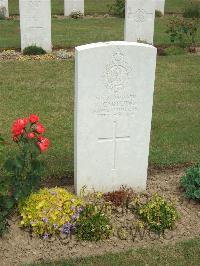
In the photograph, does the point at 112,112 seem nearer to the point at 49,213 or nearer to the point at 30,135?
the point at 30,135

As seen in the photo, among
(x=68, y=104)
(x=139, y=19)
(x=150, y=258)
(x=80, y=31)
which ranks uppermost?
(x=139, y=19)

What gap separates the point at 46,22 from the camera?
41.1 ft

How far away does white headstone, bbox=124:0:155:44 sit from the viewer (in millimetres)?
13234

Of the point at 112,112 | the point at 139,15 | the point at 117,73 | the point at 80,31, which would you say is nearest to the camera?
the point at 117,73

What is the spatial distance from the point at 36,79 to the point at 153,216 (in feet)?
19.9

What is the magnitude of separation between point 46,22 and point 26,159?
846cm

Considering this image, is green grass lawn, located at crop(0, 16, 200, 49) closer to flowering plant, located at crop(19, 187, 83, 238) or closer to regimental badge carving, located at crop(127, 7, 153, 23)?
regimental badge carving, located at crop(127, 7, 153, 23)

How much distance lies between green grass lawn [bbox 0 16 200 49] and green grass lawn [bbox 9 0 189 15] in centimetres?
A: 222

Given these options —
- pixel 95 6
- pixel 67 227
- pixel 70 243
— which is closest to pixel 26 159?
pixel 67 227

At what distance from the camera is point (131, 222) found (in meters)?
5.11

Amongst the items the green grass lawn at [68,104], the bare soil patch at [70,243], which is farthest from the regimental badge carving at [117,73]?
the green grass lawn at [68,104]

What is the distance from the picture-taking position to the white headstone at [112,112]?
16.1 ft

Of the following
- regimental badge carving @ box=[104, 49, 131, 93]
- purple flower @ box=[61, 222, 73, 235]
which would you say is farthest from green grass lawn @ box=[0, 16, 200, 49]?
purple flower @ box=[61, 222, 73, 235]

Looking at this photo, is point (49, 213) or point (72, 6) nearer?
point (49, 213)
